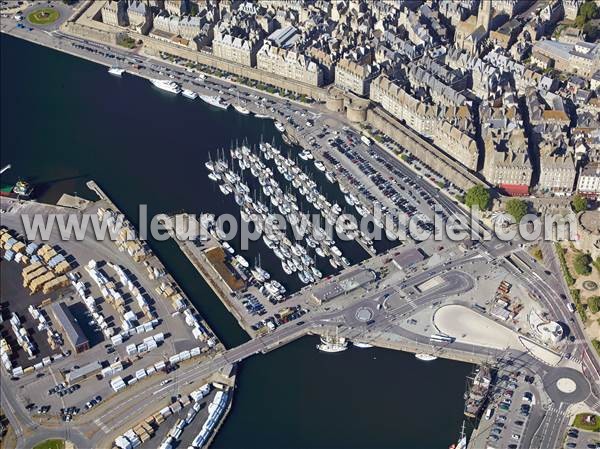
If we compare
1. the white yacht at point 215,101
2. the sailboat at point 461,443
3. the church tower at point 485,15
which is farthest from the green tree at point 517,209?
the white yacht at point 215,101

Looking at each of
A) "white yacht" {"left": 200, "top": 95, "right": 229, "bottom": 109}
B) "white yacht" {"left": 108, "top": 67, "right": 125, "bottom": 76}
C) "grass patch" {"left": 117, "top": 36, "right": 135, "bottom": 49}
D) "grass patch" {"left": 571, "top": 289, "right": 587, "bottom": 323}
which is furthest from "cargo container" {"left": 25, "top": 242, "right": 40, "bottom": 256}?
"grass patch" {"left": 571, "top": 289, "right": 587, "bottom": 323}

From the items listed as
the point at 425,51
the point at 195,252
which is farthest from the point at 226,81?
the point at 195,252

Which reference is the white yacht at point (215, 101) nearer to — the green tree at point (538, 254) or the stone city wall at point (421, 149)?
the stone city wall at point (421, 149)

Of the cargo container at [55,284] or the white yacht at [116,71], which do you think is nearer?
the cargo container at [55,284]

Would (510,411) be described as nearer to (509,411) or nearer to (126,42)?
(509,411)

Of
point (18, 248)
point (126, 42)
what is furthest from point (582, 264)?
point (126, 42)
